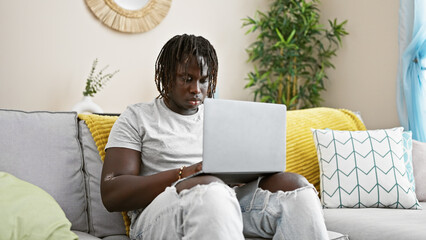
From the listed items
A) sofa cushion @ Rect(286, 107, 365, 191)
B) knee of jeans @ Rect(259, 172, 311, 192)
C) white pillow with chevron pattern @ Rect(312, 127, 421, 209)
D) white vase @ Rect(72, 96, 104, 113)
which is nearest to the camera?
knee of jeans @ Rect(259, 172, 311, 192)

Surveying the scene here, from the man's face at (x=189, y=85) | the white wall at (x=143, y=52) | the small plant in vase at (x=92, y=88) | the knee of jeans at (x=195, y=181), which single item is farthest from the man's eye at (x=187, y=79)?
the white wall at (x=143, y=52)

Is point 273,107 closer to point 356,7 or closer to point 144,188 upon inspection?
point 144,188

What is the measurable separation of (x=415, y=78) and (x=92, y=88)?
177 cm

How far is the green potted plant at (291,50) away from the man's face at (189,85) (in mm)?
1542

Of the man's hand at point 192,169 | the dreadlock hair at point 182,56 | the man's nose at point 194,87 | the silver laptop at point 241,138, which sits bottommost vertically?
the man's hand at point 192,169

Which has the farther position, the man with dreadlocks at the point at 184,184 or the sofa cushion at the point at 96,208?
the sofa cushion at the point at 96,208

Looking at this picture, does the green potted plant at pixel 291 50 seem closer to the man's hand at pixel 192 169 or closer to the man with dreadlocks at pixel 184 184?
the man with dreadlocks at pixel 184 184

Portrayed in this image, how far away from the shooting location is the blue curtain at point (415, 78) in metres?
2.50

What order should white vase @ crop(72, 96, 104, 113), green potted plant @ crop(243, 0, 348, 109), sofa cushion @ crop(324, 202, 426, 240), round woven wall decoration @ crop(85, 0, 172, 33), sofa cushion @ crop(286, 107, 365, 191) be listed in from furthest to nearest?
green potted plant @ crop(243, 0, 348, 109) → round woven wall decoration @ crop(85, 0, 172, 33) → white vase @ crop(72, 96, 104, 113) → sofa cushion @ crop(286, 107, 365, 191) → sofa cushion @ crop(324, 202, 426, 240)

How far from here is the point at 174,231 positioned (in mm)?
1120

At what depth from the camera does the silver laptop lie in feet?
3.81

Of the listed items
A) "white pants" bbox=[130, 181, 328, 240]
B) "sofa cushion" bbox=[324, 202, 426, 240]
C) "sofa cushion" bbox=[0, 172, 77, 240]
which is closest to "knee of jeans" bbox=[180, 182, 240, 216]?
"white pants" bbox=[130, 181, 328, 240]

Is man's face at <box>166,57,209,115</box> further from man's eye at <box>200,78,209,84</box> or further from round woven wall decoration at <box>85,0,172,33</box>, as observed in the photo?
round woven wall decoration at <box>85,0,172,33</box>

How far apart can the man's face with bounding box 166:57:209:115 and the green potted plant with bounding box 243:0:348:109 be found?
1.54 metres
